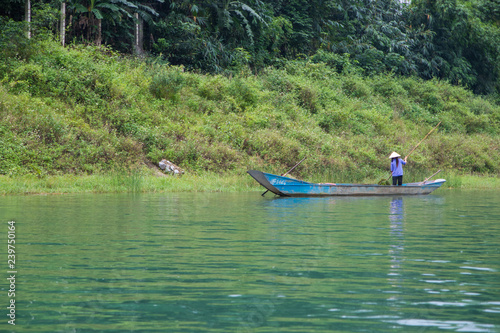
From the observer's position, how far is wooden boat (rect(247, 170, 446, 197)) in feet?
64.0

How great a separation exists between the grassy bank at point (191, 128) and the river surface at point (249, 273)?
938 centimetres

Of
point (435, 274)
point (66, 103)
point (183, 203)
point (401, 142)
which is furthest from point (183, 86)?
point (435, 274)

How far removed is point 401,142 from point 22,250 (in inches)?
1071

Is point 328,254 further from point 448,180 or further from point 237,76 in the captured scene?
point 237,76

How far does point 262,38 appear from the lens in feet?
124

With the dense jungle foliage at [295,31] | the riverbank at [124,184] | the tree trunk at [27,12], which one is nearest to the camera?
the riverbank at [124,184]

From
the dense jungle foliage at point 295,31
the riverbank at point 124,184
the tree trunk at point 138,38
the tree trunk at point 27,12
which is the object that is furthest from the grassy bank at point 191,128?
the dense jungle foliage at point 295,31

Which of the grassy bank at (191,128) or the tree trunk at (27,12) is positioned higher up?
the tree trunk at (27,12)

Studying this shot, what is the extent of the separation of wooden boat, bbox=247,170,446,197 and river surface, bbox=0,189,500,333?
232 inches

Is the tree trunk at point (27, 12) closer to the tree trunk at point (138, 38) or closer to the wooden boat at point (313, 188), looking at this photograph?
the tree trunk at point (138, 38)

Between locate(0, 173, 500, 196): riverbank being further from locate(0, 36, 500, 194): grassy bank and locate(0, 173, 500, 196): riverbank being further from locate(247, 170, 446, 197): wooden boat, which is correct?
locate(247, 170, 446, 197): wooden boat

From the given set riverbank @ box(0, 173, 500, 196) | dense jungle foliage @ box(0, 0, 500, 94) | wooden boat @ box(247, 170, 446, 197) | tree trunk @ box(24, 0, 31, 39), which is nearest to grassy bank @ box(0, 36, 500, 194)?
riverbank @ box(0, 173, 500, 196)

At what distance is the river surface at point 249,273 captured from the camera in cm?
529

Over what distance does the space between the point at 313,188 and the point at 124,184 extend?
6.42 m
